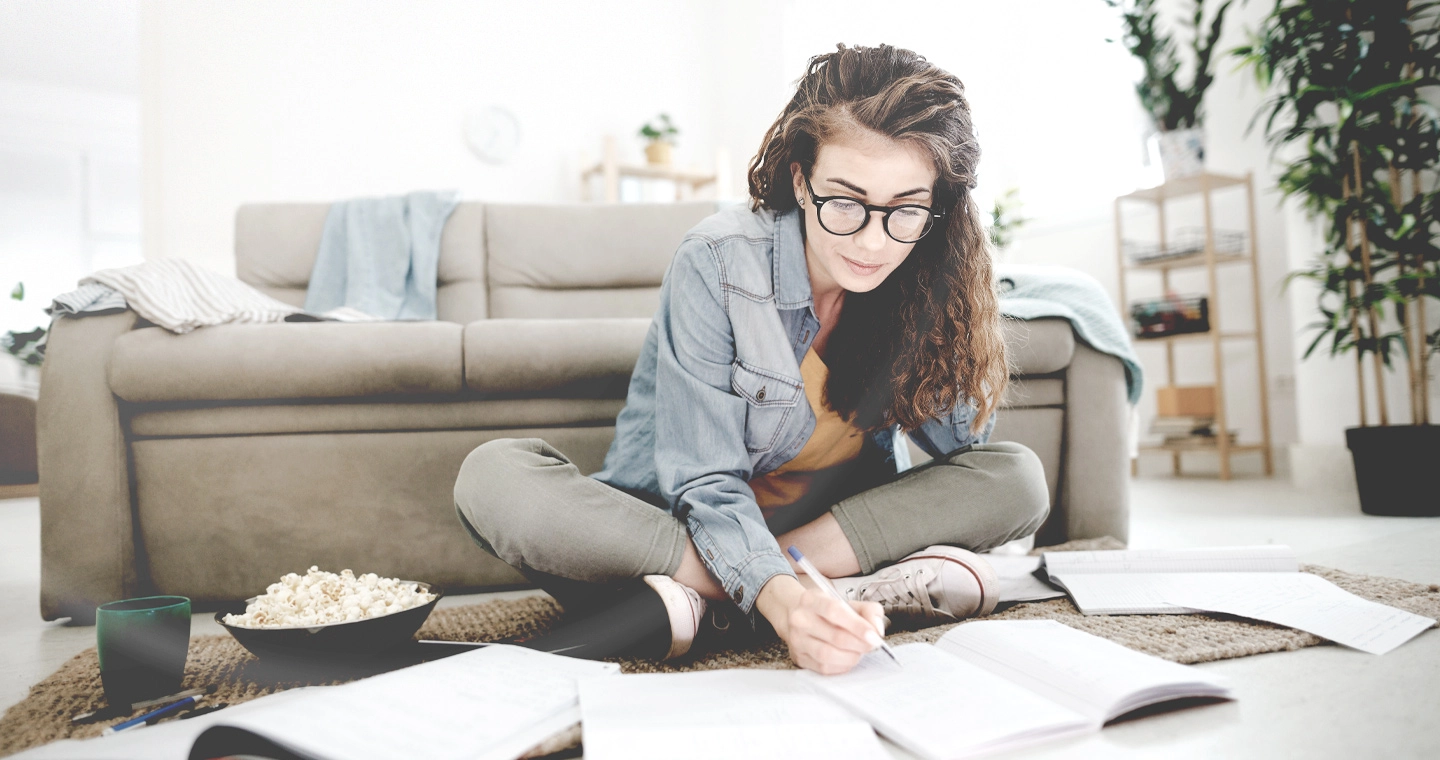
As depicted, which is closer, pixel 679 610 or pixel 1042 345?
pixel 679 610

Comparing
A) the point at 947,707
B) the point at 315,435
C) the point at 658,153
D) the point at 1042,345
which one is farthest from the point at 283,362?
the point at 658,153

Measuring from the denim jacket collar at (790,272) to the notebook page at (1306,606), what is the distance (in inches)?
22.2

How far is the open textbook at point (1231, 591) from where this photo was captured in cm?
85

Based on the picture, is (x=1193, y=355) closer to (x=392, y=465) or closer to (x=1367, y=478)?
(x=1367, y=478)

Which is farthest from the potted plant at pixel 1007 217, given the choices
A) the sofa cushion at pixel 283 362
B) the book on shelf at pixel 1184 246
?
the sofa cushion at pixel 283 362

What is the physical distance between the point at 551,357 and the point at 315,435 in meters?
0.39

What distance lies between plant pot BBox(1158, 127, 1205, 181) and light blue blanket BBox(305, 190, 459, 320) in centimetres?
228

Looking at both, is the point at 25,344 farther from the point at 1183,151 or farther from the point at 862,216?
the point at 1183,151

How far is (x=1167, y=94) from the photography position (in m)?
2.64

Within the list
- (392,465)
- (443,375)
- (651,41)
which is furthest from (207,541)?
(651,41)

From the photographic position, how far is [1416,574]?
3.83 feet

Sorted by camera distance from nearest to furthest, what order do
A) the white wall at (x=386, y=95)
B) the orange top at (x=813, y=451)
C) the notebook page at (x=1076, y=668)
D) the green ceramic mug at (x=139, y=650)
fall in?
the notebook page at (x=1076, y=668)
the green ceramic mug at (x=139, y=650)
the orange top at (x=813, y=451)
the white wall at (x=386, y=95)

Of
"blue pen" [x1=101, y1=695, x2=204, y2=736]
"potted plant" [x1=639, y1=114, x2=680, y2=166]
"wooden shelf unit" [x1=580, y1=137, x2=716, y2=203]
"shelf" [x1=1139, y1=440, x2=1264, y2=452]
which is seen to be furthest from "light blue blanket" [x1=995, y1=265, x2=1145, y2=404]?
"potted plant" [x1=639, y1=114, x2=680, y2=166]

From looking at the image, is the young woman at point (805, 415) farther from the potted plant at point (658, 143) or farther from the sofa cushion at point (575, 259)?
the potted plant at point (658, 143)
